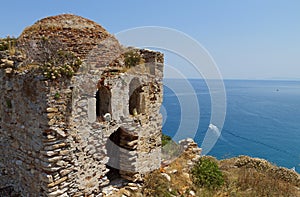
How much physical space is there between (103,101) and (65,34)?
1971 millimetres

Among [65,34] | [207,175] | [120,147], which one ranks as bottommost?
[207,175]

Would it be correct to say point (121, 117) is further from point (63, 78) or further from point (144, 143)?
point (63, 78)

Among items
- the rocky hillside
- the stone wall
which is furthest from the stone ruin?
the rocky hillside

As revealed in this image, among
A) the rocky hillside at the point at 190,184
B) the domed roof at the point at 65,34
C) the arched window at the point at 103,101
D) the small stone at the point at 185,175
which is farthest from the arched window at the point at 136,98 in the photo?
the small stone at the point at 185,175

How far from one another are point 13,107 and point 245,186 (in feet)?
25.1

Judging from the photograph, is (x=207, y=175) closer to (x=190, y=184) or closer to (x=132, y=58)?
(x=190, y=184)

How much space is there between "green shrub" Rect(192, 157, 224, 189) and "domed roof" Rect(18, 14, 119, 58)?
17.4 ft

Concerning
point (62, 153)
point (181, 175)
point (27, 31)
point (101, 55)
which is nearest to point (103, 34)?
point (101, 55)

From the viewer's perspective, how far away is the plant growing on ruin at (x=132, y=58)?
7.12 meters

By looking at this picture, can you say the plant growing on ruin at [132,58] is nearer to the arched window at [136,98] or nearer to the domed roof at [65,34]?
the arched window at [136,98]

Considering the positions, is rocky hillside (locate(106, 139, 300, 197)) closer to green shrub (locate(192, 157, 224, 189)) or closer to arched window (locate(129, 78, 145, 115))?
green shrub (locate(192, 157, 224, 189))

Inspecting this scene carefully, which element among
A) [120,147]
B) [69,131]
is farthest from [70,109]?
[120,147]

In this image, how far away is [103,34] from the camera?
684 cm

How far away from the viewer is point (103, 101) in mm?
6527
